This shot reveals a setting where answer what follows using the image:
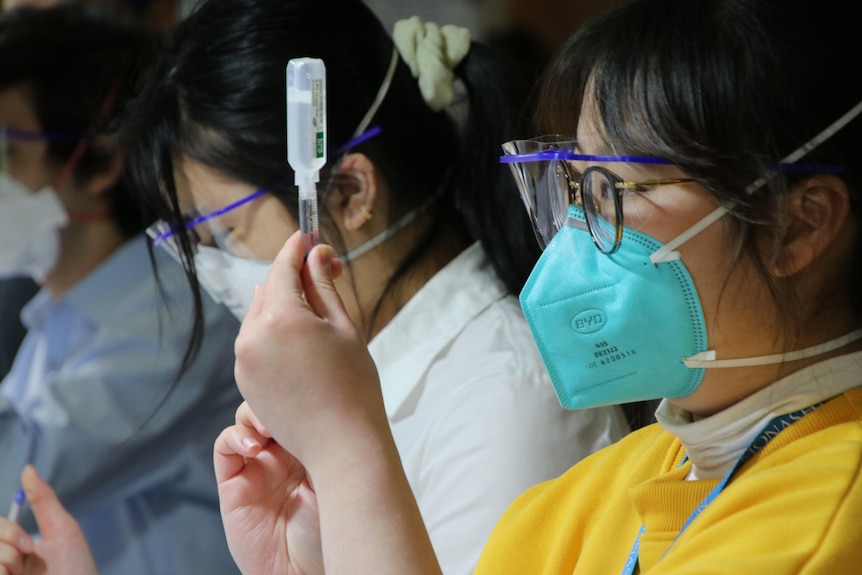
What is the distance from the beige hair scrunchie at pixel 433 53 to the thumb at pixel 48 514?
77cm

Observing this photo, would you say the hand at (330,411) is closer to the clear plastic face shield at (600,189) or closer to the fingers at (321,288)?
the fingers at (321,288)

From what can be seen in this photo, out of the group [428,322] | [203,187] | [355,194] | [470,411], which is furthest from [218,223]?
[470,411]

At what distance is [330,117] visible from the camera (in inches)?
54.6

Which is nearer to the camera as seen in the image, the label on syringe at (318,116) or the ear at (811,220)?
the ear at (811,220)

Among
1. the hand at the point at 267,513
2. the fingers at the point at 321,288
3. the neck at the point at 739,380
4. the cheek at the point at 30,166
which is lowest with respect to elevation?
the hand at the point at 267,513

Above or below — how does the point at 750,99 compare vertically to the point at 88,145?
below

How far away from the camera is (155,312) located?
6.33 feet

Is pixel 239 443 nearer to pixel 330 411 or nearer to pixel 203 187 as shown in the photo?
pixel 330 411

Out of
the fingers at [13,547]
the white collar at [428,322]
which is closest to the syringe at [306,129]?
the white collar at [428,322]

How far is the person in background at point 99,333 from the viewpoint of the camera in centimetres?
170

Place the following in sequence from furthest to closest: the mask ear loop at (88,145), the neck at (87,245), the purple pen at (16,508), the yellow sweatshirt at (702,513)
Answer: the neck at (87,245) → the mask ear loop at (88,145) → the purple pen at (16,508) → the yellow sweatshirt at (702,513)

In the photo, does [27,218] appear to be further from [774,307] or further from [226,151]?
[774,307]

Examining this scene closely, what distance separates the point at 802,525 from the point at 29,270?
76.7 inches

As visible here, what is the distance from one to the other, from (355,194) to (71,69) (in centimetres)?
101
